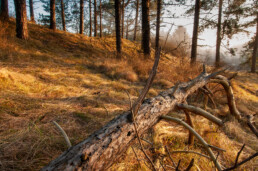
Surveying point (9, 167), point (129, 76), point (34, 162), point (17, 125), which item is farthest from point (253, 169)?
point (129, 76)

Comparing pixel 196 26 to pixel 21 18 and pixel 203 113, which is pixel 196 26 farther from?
pixel 21 18

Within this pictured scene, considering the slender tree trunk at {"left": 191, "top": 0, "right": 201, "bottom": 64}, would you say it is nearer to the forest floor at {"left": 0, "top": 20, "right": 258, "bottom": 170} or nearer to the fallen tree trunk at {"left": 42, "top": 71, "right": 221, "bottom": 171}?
the forest floor at {"left": 0, "top": 20, "right": 258, "bottom": 170}

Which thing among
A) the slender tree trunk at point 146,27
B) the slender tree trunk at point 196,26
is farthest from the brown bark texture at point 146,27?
the slender tree trunk at point 196,26

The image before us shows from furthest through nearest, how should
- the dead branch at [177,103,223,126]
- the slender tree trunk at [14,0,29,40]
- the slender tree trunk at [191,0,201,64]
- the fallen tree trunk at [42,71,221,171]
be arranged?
the slender tree trunk at [191,0,201,64] → the slender tree trunk at [14,0,29,40] → the dead branch at [177,103,223,126] → the fallen tree trunk at [42,71,221,171]

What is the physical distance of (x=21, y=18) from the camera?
18.4ft

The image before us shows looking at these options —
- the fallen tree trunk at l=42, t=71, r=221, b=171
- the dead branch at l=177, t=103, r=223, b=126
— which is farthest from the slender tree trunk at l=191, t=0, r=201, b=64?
the fallen tree trunk at l=42, t=71, r=221, b=171

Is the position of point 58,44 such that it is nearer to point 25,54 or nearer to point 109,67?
point 25,54

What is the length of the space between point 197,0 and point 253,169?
24.4 feet

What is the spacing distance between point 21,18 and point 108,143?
7478 mm

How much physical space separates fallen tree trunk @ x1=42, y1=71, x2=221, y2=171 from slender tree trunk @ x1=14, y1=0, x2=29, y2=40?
7287mm

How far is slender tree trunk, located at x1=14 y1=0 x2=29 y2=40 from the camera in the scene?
543 cm

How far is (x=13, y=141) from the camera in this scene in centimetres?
110

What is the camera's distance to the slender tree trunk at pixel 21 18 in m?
5.43

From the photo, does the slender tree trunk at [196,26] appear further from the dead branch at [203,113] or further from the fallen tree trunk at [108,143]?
the fallen tree trunk at [108,143]
